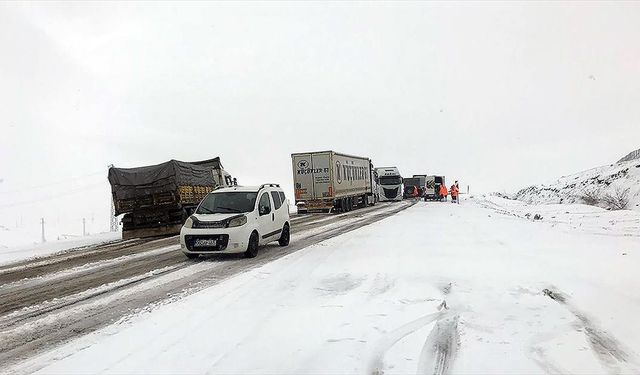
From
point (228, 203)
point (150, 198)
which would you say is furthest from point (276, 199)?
point (150, 198)

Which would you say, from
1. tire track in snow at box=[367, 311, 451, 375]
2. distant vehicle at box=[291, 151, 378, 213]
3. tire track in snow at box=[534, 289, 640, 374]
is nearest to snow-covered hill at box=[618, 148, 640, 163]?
distant vehicle at box=[291, 151, 378, 213]

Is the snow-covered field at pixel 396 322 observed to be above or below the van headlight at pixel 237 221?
below

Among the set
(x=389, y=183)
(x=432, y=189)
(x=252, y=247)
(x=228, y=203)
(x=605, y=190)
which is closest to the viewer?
(x=252, y=247)

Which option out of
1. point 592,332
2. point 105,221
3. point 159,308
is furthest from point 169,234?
point 105,221

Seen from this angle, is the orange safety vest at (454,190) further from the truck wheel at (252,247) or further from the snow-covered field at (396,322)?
the truck wheel at (252,247)

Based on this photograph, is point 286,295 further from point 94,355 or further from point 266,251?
point 266,251

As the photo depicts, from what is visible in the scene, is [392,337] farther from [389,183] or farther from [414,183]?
[414,183]

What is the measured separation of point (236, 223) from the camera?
36.6 ft

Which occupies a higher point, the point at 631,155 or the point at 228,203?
the point at 631,155

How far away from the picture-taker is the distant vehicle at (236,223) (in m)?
11.0

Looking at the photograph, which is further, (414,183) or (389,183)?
(414,183)

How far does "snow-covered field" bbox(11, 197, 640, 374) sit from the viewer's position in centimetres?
425

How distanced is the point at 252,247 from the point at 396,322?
6.48 m

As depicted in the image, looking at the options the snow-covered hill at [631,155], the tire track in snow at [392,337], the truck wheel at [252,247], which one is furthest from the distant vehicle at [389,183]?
the tire track in snow at [392,337]
